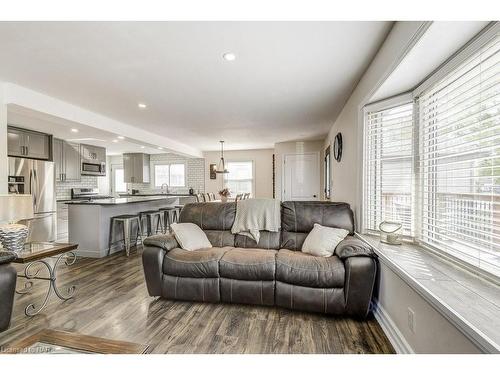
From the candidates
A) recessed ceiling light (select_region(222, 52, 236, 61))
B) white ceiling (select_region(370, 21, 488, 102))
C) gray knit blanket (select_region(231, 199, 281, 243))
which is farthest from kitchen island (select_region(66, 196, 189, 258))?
white ceiling (select_region(370, 21, 488, 102))

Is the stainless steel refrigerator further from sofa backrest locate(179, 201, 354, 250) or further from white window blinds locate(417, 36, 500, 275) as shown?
white window blinds locate(417, 36, 500, 275)

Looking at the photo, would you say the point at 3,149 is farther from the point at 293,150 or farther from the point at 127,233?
the point at 293,150

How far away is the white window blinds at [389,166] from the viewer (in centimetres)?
233

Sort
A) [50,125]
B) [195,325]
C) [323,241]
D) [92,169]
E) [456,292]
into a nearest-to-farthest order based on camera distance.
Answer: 1. [456,292]
2. [195,325]
3. [323,241]
4. [50,125]
5. [92,169]

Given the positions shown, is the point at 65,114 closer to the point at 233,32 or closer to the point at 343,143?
the point at 233,32

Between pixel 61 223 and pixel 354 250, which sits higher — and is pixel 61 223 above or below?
below

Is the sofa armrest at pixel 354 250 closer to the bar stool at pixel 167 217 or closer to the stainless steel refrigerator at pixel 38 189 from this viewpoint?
the bar stool at pixel 167 217

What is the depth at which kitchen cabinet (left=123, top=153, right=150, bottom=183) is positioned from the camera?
820cm

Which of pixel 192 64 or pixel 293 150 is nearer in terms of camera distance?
pixel 192 64

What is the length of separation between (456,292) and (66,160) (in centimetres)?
731

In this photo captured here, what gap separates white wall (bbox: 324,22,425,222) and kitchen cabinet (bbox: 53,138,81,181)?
6.09 meters

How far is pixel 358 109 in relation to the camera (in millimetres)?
2898

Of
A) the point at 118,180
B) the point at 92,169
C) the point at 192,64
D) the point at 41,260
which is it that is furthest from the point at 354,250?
the point at 118,180

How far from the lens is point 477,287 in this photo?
1317 mm
